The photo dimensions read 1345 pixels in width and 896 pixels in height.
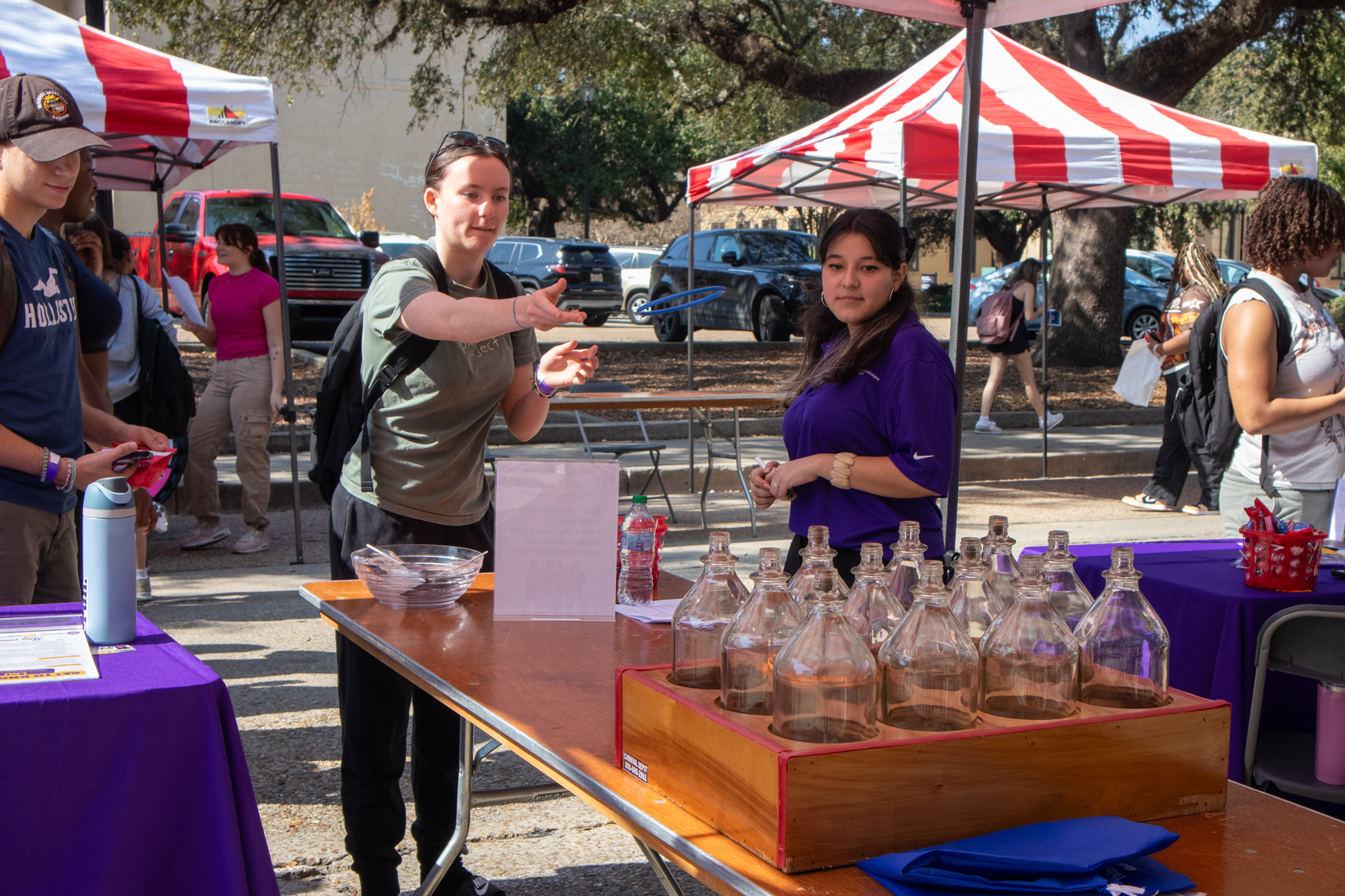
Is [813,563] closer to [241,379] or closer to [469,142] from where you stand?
[469,142]

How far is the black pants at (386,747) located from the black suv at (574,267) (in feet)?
69.0

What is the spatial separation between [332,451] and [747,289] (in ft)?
56.1

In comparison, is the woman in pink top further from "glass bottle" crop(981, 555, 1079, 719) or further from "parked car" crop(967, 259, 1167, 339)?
"parked car" crop(967, 259, 1167, 339)

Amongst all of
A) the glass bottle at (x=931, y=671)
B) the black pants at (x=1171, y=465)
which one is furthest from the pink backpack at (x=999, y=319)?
the glass bottle at (x=931, y=671)

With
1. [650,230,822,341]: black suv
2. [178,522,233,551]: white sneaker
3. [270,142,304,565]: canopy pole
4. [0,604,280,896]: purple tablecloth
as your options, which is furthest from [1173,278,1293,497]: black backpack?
[650,230,822,341]: black suv

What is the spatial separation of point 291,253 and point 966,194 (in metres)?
13.4

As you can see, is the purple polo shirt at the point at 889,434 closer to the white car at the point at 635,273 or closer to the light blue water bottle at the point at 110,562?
the light blue water bottle at the point at 110,562

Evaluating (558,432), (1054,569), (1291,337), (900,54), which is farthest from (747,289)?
(1054,569)

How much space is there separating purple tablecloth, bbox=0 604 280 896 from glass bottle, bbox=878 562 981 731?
110cm

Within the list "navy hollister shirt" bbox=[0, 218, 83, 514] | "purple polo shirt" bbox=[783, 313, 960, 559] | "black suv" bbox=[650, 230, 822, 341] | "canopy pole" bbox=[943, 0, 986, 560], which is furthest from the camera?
"black suv" bbox=[650, 230, 822, 341]

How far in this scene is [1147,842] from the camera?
145cm

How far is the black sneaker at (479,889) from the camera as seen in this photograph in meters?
2.99

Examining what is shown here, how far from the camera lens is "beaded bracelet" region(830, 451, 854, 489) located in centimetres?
292

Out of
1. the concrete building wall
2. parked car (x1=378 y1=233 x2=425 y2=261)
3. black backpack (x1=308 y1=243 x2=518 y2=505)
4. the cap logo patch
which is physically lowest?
black backpack (x1=308 y1=243 x2=518 y2=505)
